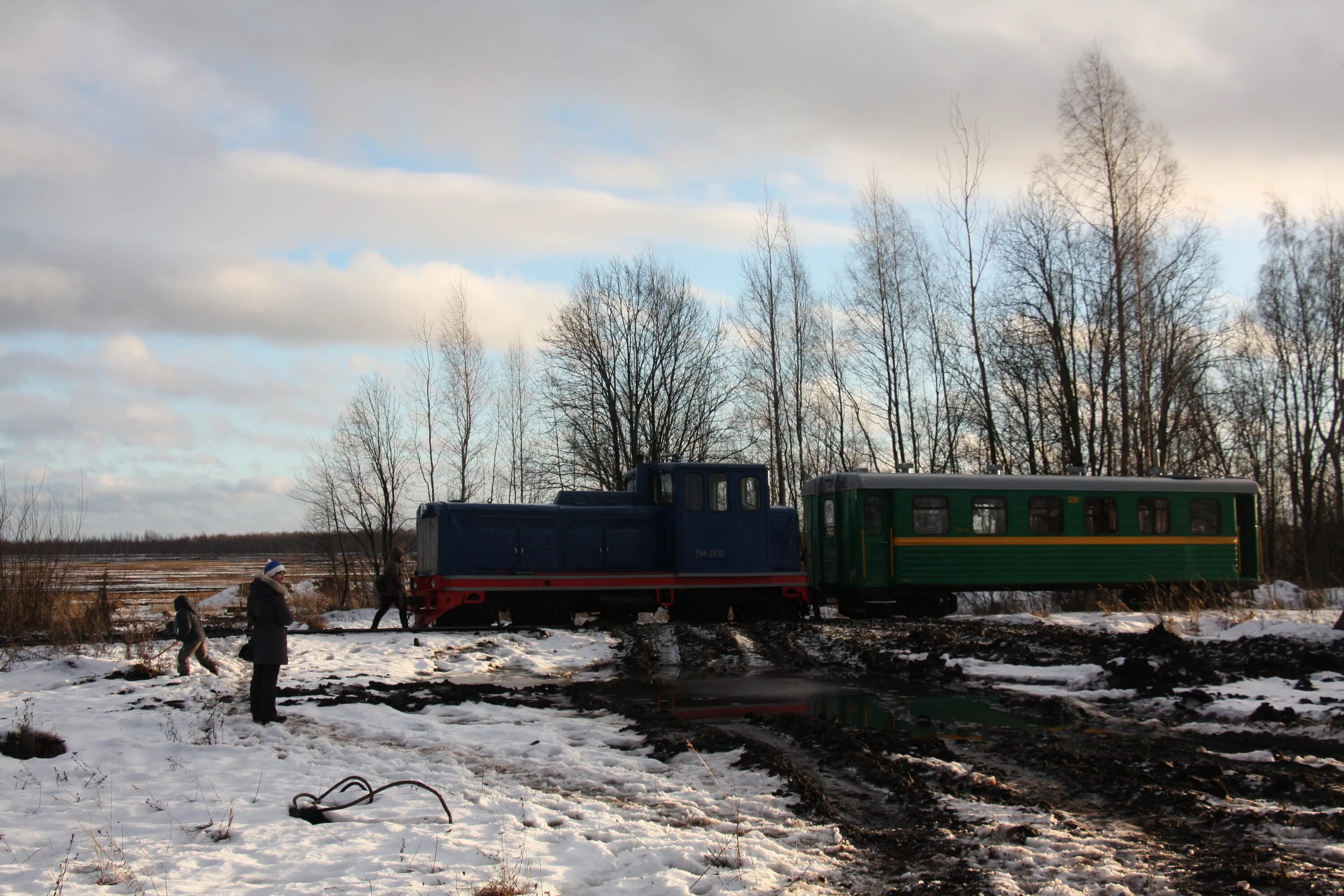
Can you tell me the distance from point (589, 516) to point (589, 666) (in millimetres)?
4631

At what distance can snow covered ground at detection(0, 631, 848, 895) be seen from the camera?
5.09m

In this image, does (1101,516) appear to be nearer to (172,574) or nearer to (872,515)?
(872,515)

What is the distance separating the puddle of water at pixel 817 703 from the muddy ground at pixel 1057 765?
13 centimetres

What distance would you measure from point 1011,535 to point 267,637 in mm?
15420

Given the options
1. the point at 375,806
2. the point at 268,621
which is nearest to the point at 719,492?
the point at 268,621

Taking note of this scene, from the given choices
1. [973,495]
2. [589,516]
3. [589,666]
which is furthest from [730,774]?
[973,495]

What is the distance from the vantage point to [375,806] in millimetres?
6418

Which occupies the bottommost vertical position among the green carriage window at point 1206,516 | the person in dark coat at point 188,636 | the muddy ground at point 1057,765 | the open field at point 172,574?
the open field at point 172,574

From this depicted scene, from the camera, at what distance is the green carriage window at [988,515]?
65.2ft

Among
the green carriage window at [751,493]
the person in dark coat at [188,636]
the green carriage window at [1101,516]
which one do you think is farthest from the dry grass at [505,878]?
the green carriage window at [1101,516]

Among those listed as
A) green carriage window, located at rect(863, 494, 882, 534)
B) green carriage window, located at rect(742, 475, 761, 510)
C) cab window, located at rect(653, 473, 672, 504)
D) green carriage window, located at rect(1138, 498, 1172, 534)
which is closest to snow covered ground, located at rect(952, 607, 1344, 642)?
green carriage window, located at rect(1138, 498, 1172, 534)

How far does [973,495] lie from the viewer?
1989 centimetres

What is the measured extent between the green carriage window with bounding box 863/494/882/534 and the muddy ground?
555 centimetres

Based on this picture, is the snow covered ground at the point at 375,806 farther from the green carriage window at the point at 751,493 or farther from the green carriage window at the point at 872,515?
the green carriage window at the point at 872,515
